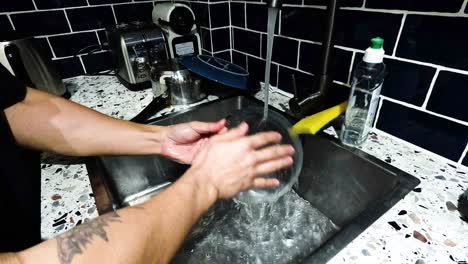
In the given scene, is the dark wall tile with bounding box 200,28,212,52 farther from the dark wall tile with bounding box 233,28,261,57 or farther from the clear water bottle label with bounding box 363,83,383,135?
the clear water bottle label with bounding box 363,83,383,135

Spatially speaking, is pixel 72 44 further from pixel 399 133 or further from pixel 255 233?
pixel 399 133

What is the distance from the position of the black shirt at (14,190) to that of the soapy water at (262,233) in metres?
0.33

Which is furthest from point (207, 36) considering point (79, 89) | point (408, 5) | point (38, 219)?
point (38, 219)

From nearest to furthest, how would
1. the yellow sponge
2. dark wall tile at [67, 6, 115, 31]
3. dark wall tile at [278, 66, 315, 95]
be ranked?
the yellow sponge < dark wall tile at [278, 66, 315, 95] < dark wall tile at [67, 6, 115, 31]

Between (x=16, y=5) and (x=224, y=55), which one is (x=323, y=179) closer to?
(x=224, y=55)

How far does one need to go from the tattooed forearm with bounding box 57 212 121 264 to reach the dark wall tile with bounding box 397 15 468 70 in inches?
26.0

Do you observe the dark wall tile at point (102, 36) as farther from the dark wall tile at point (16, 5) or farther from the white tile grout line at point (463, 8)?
the white tile grout line at point (463, 8)

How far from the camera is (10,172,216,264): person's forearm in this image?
313 millimetres

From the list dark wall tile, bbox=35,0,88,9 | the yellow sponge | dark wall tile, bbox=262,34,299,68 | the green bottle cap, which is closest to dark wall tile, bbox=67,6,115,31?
dark wall tile, bbox=35,0,88,9

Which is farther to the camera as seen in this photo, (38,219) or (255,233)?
(255,233)

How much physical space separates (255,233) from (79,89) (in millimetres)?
895

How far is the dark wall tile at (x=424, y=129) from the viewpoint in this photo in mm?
545

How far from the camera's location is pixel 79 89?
1033 millimetres

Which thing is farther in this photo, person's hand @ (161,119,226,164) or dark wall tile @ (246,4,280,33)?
dark wall tile @ (246,4,280,33)
